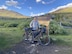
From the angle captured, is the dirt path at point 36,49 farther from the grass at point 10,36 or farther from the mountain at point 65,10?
the mountain at point 65,10

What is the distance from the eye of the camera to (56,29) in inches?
120

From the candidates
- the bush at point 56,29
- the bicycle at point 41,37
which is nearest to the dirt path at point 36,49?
the bicycle at point 41,37

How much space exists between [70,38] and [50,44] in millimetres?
376

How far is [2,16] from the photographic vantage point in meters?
3.05

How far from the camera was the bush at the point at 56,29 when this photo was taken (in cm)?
294

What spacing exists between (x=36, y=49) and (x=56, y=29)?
0.58 m

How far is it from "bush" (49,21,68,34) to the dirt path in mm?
276

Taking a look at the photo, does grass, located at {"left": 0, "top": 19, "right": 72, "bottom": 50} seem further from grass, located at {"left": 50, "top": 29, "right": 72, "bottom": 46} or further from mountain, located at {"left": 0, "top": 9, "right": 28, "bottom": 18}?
mountain, located at {"left": 0, "top": 9, "right": 28, "bottom": 18}

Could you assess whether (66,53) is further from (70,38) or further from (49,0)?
(49,0)

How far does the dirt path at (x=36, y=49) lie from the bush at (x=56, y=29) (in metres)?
0.28

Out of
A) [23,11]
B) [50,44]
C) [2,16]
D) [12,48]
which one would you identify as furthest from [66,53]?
[2,16]

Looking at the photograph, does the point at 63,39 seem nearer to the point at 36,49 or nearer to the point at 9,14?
the point at 36,49

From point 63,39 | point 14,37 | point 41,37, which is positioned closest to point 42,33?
point 41,37

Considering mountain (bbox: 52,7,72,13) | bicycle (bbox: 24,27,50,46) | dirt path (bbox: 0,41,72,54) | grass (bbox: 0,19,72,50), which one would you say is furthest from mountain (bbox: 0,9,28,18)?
mountain (bbox: 52,7,72,13)
